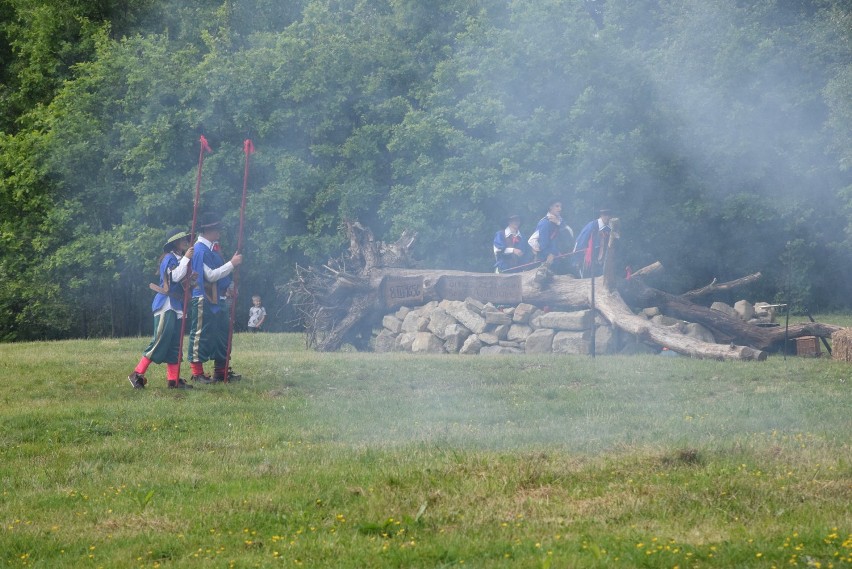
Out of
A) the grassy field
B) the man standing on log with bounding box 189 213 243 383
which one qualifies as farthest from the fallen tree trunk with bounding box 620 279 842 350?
the man standing on log with bounding box 189 213 243 383

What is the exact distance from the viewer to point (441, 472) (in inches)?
313

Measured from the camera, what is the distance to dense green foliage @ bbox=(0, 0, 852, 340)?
2345 cm

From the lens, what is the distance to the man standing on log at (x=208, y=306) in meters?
14.2

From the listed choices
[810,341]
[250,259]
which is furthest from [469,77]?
[810,341]

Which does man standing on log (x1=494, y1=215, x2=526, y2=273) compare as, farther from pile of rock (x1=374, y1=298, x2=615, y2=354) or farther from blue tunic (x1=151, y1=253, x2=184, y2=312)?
blue tunic (x1=151, y1=253, x2=184, y2=312)

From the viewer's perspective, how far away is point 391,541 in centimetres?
646

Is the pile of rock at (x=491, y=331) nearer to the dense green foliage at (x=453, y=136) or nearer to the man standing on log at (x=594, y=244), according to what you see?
the man standing on log at (x=594, y=244)

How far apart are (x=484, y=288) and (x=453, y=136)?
658cm

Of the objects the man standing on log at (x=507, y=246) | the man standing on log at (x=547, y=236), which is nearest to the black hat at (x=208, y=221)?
the man standing on log at (x=547, y=236)

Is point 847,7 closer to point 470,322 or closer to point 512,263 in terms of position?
point 512,263

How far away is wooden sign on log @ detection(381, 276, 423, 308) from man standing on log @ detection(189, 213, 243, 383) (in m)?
6.70

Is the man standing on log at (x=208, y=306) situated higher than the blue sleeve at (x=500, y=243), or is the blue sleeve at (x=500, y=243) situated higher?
the blue sleeve at (x=500, y=243)

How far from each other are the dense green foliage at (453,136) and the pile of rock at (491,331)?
5.68m

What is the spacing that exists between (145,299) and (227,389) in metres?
23.2
